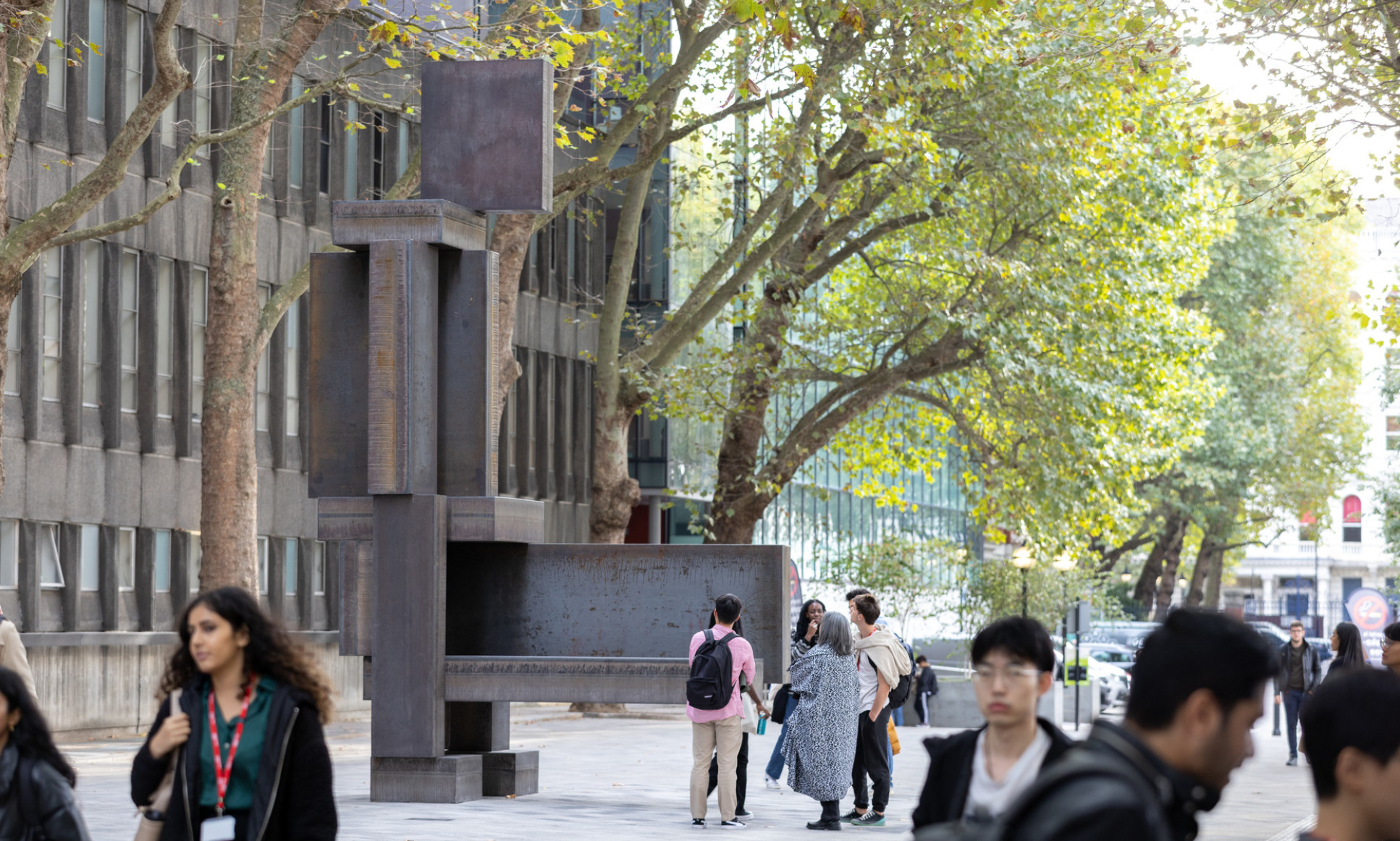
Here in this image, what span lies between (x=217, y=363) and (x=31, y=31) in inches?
173

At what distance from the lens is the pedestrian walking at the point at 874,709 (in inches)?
557

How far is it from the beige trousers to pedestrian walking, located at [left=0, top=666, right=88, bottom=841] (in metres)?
8.74

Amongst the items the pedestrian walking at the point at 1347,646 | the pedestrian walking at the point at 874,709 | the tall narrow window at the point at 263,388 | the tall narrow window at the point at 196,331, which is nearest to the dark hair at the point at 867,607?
the pedestrian walking at the point at 874,709

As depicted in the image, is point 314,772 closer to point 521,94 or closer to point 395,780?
point 395,780

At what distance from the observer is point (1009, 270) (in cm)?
2605

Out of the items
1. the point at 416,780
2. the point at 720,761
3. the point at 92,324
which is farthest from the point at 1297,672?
the point at 92,324

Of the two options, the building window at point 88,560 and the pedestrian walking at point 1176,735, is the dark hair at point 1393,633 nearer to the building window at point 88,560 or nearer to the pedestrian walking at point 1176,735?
the pedestrian walking at point 1176,735

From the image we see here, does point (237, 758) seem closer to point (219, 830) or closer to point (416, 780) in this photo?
point (219, 830)

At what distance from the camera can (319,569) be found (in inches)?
1175

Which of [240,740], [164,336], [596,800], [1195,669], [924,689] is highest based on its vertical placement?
[164,336]

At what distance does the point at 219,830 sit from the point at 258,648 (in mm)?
494

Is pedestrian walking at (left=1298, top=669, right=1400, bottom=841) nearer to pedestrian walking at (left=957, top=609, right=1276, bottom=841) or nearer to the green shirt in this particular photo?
pedestrian walking at (left=957, top=609, right=1276, bottom=841)

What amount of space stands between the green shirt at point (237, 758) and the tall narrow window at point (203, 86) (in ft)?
72.5

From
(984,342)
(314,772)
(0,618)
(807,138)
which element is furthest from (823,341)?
(314,772)
